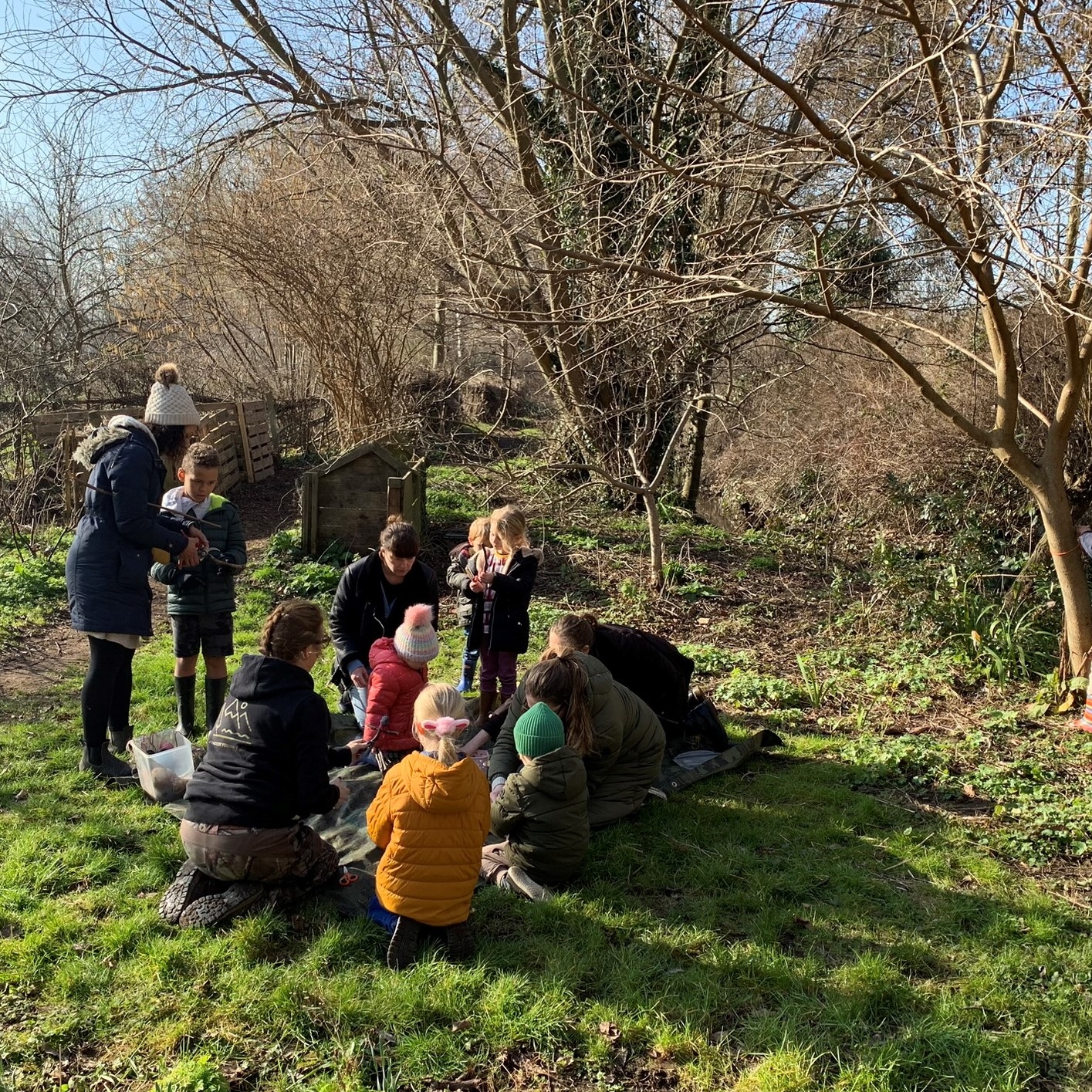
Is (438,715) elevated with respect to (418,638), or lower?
lower

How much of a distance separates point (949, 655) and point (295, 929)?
16.4 ft

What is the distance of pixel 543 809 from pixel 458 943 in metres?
0.64

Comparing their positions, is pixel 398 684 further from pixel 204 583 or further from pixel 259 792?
pixel 204 583

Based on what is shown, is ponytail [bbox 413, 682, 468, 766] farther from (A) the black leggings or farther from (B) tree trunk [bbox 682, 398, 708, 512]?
(B) tree trunk [bbox 682, 398, 708, 512]

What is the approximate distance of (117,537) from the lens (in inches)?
175

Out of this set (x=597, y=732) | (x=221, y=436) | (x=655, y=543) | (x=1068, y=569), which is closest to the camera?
(x=597, y=732)

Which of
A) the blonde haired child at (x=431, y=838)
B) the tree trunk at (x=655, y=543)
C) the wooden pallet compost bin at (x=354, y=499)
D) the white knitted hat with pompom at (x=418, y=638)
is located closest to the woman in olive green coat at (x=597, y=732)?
the white knitted hat with pompom at (x=418, y=638)

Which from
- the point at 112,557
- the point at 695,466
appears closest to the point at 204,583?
the point at 112,557

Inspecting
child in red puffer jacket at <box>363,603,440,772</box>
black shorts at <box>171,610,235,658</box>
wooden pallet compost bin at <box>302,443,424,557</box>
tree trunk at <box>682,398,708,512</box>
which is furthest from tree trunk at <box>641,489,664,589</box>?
black shorts at <box>171,610,235,658</box>

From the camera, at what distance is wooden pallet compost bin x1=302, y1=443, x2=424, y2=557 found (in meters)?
8.52

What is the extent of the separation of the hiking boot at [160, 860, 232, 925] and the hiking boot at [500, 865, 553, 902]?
3.64 ft

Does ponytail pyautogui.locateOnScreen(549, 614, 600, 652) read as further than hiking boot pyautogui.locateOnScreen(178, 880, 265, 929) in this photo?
Yes

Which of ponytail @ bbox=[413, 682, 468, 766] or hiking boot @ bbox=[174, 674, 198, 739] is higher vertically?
ponytail @ bbox=[413, 682, 468, 766]

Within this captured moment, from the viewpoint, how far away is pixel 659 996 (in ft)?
10.1
